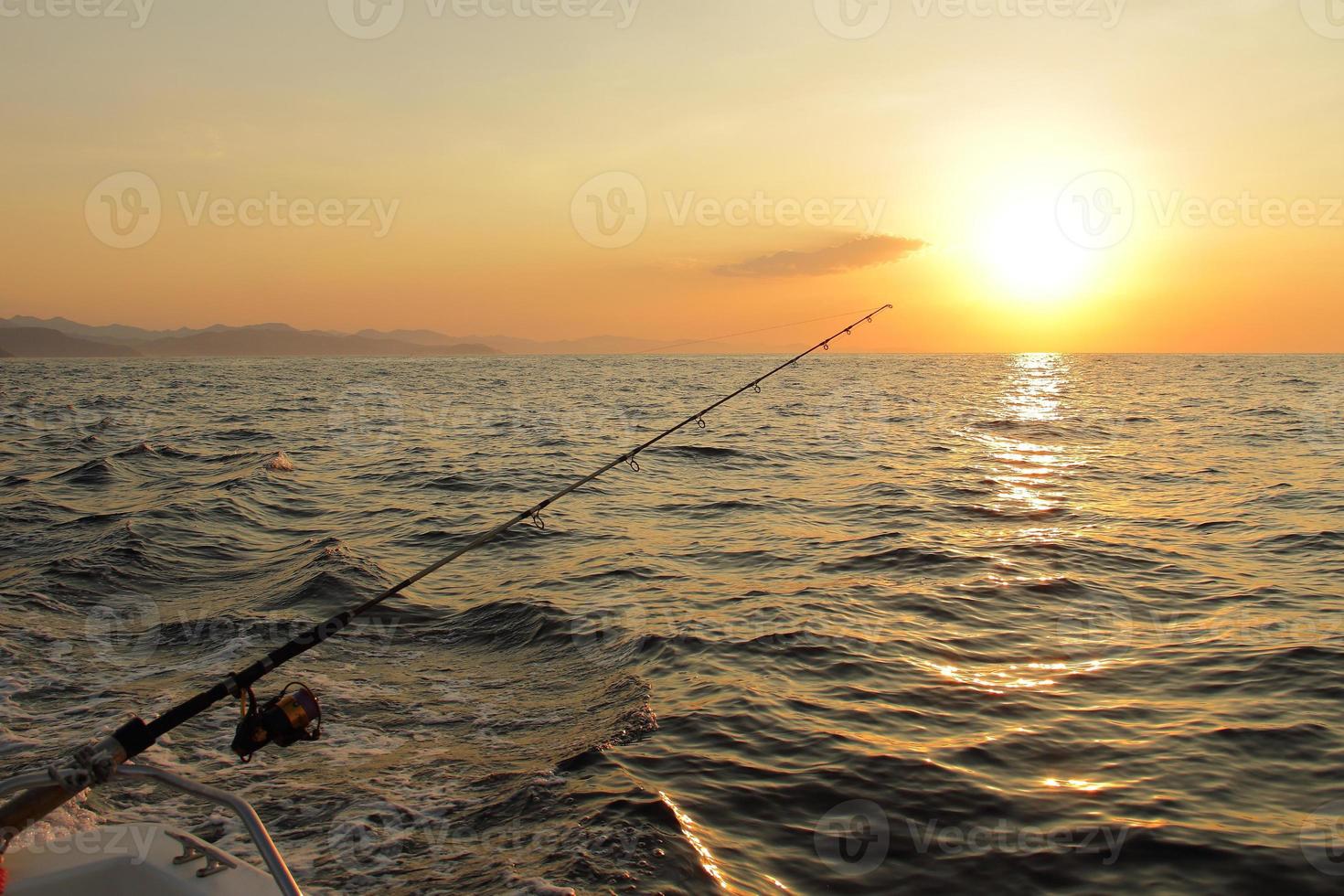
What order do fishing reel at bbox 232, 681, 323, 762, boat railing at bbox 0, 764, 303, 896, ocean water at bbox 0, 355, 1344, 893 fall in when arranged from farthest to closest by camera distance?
ocean water at bbox 0, 355, 1344, 893, fishing reel at bbox 232, 681, 323, 762, boat railing at bbox 0, 764, 303, 896

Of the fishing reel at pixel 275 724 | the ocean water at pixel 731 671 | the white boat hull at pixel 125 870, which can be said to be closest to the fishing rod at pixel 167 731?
the fishing reel at pixel 275 724

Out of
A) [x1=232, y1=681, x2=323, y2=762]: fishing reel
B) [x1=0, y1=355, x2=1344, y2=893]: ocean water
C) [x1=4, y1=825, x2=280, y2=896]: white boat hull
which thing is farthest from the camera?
[x1=0, y1=355, x2=1344, y2=893]: ocean water

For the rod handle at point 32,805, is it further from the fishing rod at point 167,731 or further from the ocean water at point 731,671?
the ocean water at point 731,671

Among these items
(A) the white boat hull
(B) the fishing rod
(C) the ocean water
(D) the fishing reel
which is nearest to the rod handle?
(B) the fishing rod

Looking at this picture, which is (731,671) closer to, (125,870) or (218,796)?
(125,870)

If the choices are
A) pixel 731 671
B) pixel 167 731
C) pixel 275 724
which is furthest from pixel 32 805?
pixel 731 671

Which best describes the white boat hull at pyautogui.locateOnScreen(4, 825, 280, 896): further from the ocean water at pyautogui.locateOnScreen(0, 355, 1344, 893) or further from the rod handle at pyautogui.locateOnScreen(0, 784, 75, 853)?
the ocean water at pyautogui.locateOnScreen(0, 355, 1344, 893)

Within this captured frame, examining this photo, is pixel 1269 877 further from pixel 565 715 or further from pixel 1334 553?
pixel 1334 553

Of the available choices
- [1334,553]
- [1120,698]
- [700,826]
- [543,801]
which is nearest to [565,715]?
[543,801]

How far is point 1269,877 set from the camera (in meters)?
5.22

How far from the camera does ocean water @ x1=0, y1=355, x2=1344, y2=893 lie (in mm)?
5574

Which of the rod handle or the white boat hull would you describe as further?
the white boat hull

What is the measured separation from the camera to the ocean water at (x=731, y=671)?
219 inches

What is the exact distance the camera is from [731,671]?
8648 mm
